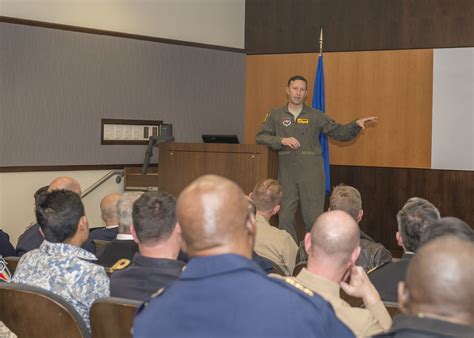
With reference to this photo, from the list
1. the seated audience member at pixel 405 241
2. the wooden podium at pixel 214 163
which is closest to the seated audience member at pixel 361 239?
the seated audience member at pixel 405 241

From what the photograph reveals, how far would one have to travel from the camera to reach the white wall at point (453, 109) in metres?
8.02

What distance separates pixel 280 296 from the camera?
5.74 feet

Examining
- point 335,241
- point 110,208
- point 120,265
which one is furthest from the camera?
point 110,208

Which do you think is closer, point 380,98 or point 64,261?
point 64,261

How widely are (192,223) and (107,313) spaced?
2.32ft

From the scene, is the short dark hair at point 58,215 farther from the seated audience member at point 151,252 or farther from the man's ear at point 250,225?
the man's ear at point 250,225

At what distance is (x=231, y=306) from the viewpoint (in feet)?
5.73

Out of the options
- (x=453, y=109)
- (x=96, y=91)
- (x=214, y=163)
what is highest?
(x=96, y=91)

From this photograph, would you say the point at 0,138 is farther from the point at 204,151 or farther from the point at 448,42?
the point at 448,42

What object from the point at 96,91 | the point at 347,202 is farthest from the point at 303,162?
the point at 347,202

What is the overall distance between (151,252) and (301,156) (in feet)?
14.9

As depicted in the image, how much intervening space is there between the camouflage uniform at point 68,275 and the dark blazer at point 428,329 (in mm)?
1579

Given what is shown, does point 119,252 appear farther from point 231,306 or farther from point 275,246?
point 231,306

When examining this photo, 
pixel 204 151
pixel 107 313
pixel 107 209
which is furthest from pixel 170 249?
pixel 204 151
